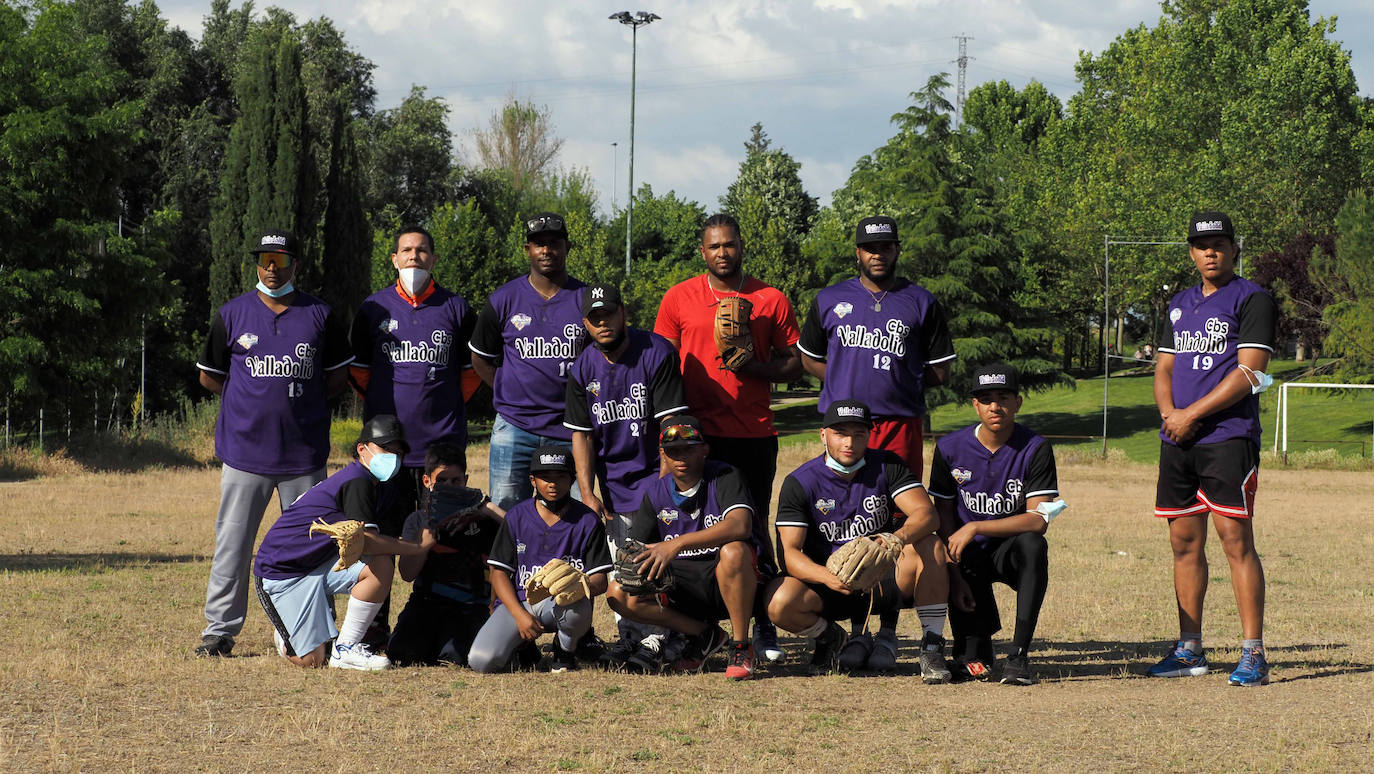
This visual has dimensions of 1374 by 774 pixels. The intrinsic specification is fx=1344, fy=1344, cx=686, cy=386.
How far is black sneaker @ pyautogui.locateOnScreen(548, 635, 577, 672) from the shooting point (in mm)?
7823

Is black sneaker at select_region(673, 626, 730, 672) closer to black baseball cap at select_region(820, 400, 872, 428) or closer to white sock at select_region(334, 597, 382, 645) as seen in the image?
black baseball cap at select_region(820, 400, 872, 428)

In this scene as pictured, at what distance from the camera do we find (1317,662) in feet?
26.9

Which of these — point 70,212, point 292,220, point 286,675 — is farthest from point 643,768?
point 292,220

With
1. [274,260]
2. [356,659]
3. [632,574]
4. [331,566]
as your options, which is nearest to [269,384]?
[274,260]

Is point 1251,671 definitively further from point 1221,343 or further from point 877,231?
point 877,231

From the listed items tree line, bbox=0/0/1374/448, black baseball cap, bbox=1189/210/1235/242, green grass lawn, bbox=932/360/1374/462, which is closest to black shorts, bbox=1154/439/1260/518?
black baseball cap, bbox=1189/210/1235/242

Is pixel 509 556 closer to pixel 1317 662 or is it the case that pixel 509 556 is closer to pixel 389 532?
pixel 389 532

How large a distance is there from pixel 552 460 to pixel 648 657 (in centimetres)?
127

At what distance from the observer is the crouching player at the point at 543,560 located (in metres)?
7.64

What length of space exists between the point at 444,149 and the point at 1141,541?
47254 mm

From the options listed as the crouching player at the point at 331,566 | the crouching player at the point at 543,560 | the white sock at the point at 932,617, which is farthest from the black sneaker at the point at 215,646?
the white sock at the point at 932,617

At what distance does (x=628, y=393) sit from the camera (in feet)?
25.6

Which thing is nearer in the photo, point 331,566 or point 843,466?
point 843,466

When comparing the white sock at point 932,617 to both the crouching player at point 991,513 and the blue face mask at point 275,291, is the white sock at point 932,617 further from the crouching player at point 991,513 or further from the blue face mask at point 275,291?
the blue face mask at point 275,291
